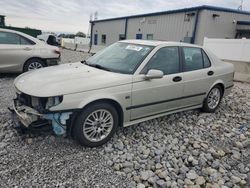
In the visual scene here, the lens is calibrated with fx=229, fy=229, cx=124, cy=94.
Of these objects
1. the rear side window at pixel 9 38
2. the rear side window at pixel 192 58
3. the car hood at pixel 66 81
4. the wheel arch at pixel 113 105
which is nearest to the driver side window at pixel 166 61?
the rear side window at pixel 192 58

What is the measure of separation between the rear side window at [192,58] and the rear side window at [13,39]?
16.4 feet

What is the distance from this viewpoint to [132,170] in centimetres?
297

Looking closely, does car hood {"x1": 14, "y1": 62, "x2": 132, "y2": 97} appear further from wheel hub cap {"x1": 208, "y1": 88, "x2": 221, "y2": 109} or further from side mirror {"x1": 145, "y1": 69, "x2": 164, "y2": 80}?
wheel hub cap {"x1": 208, "y1": 88, "x2": 221, "y2": 109}

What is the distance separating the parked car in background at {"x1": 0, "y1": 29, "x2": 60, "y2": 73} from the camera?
6762 mm

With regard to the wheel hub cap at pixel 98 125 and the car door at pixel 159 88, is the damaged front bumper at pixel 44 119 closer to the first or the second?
the wheel hub cap at pixel 98 125

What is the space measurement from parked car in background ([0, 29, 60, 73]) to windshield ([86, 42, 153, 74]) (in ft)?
11.7

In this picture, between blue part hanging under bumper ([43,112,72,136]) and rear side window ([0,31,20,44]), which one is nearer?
blue part hanging under bumper ([43,112,72,136])

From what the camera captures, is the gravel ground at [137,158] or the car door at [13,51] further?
the car door at [13,51]

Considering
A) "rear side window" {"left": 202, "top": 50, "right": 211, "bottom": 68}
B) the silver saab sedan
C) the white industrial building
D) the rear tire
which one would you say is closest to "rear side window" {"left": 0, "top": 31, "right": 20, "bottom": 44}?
the rear tire

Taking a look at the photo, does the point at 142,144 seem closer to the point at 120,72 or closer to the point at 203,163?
the point at 203,163

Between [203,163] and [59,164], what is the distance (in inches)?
77.6

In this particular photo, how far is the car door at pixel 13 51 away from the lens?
673 cm

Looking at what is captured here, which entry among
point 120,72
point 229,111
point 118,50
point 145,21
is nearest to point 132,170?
point 120,72

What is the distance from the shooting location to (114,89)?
334 centimetres
